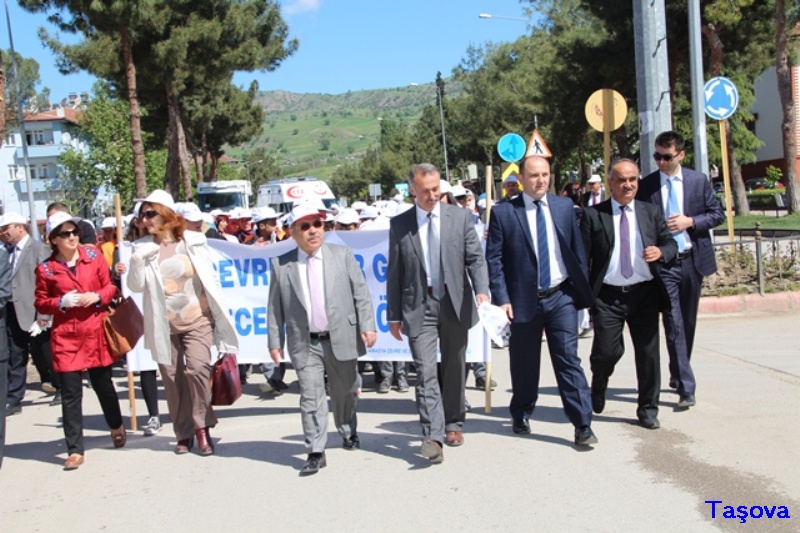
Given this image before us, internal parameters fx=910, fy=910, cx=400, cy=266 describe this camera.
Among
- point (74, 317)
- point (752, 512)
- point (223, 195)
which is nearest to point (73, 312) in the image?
point (74, 317)

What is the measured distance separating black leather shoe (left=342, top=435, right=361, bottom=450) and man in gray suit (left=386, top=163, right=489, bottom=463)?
72 centimetres

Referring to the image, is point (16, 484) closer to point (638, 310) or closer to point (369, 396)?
point (369, 396)

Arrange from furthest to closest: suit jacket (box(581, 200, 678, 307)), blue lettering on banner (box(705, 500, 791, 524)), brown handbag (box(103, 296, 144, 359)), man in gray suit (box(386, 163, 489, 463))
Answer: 1. brown handbag (box(103, 296, 144, 359))
2. suit jacket (box(581, 200, 678, 307))
3. man in gray suit (box(386, 163, 489, 463))
4. blue lettering on banner (box(705, 500, 791, 524))

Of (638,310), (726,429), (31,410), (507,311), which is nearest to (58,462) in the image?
(31,410)

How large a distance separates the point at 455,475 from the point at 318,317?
55.2 inches

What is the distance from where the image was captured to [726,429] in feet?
20.9

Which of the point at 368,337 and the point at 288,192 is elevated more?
the point at 288,192

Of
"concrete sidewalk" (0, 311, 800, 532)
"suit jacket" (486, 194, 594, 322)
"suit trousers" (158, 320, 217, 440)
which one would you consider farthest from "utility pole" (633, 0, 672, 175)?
"suit trousers" (158, 320, 217, 440)

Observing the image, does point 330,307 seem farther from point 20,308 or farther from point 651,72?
point 651,72

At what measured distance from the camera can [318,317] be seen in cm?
619

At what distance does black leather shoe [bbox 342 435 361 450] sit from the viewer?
21.5ft

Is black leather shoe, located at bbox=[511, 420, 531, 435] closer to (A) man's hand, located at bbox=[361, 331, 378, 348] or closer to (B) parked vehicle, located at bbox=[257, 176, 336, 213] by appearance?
(A) man's hand, located at bbox=[361, 331, 378, 348]

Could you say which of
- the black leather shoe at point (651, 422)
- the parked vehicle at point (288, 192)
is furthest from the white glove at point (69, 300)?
the parked vehicle at point (288, 192)

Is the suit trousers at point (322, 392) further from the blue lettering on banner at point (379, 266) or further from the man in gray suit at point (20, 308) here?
the man in gray suit at point (20, 308)
